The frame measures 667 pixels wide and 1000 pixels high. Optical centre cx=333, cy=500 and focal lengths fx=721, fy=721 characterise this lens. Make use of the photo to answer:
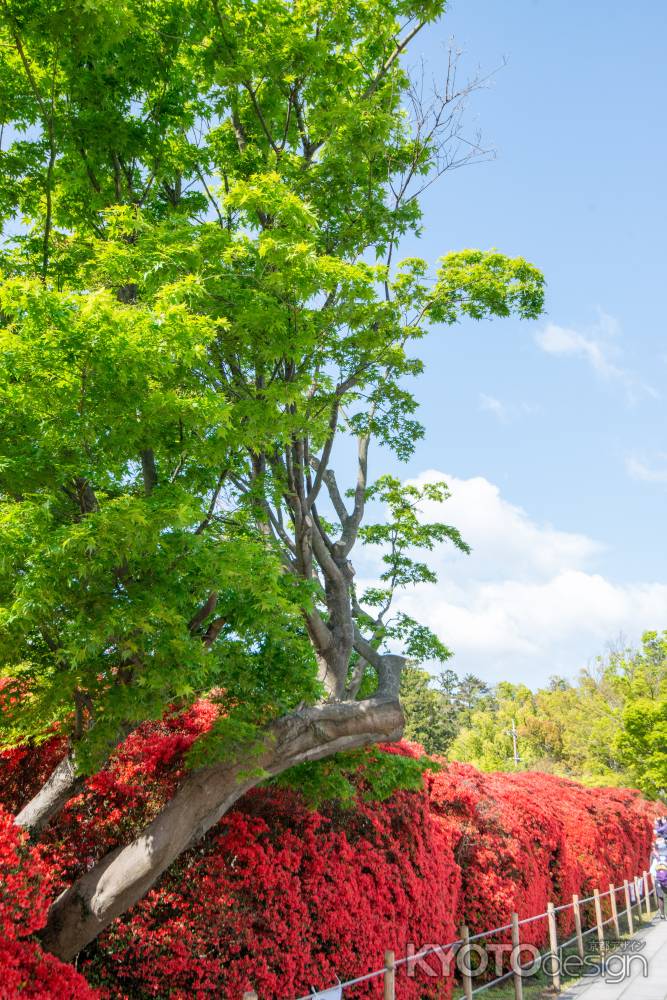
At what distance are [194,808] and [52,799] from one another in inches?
48.3

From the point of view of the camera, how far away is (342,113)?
8.26 m

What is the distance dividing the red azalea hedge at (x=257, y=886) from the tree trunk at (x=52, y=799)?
245 millimetres

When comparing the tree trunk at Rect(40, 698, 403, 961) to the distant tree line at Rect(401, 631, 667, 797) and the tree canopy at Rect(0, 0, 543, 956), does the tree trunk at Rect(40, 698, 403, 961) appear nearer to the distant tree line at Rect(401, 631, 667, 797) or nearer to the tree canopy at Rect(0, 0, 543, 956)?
the tree canopy at Rect(0, 0, 543, 956)

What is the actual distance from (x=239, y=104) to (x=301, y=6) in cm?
125

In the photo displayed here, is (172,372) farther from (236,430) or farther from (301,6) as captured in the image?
(301,6)

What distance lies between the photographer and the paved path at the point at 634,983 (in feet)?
35.0

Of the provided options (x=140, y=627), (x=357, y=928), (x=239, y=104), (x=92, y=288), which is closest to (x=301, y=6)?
(x=239, y=104)

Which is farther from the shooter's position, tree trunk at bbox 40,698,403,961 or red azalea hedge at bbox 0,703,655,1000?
red azalea hedge at bbox 0,703,655,1000

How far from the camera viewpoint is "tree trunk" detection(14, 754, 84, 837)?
20.3ft

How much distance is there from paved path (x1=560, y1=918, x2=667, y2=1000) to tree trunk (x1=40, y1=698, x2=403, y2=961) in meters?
6.21

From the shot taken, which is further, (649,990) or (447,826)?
(447,826)

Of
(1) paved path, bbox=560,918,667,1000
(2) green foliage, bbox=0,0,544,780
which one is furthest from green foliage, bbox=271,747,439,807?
(1) paved path, bbox=560,918,667,1000

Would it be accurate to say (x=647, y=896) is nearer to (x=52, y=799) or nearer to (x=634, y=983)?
(x=634, y=983)

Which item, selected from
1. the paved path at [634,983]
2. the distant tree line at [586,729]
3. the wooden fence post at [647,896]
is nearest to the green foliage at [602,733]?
the distant tree line at [586,729]
